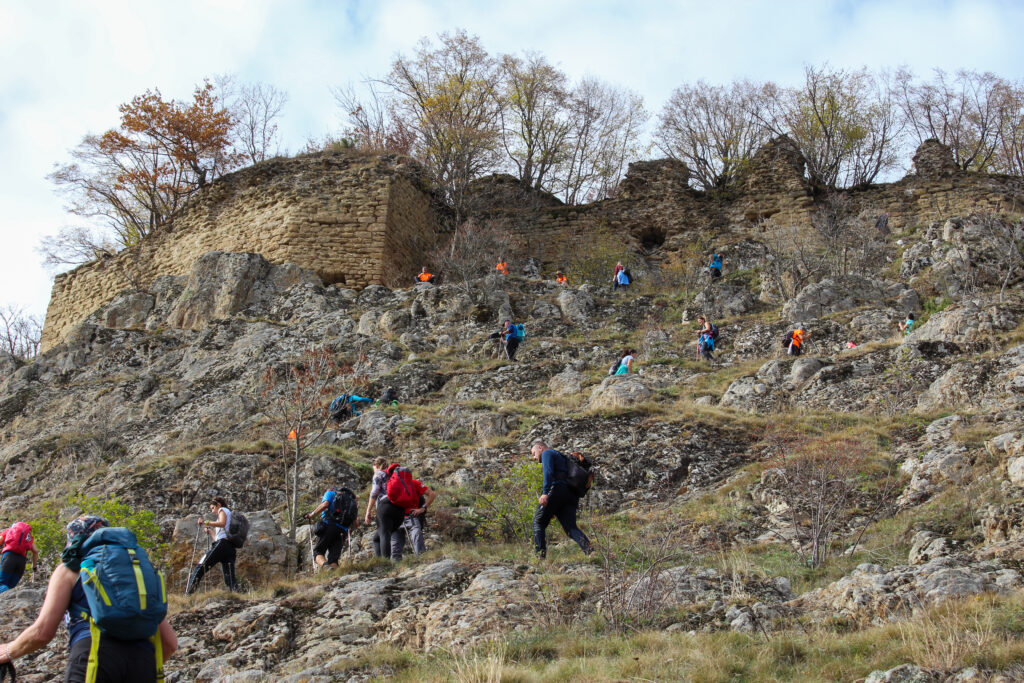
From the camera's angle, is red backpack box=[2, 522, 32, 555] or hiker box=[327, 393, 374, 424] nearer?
red backpack box=[2, 522, 32, 555]

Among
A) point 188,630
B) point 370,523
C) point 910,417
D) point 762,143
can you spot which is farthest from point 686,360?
point 762,143

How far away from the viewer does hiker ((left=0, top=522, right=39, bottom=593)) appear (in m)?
6.90

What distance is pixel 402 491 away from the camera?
730 centimetres

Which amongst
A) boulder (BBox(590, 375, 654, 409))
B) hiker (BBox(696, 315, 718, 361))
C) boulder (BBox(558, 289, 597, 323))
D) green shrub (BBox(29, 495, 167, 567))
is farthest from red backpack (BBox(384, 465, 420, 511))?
boulder (BBox(558, 289, 597, 323))

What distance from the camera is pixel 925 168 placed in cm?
2134

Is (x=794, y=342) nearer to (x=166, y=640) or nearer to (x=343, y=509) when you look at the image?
(x=343, y=509)

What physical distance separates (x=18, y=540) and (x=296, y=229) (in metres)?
12.9

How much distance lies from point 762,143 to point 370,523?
20.5 metres

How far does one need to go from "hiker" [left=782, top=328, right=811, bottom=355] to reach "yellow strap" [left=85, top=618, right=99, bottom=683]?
11661mm

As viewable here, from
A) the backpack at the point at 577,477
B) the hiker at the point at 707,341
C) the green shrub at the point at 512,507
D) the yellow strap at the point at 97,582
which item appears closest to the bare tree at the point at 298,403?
the green shrub at the point at 512,507

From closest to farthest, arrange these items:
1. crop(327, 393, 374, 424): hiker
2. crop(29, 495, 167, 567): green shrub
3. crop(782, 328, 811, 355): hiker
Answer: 1. crop(29, 495, 167, 567): green shrub
2. crop(327, 393, 374, 424): hiker
3. crop(782, 328, 811, 355): hiker

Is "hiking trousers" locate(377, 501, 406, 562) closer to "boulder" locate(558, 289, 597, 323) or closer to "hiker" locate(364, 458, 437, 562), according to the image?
"hiker" locate(364, 458, 437, 562)

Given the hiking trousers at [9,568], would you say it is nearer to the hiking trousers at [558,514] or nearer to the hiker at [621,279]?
the hiking trousers at [558,514]

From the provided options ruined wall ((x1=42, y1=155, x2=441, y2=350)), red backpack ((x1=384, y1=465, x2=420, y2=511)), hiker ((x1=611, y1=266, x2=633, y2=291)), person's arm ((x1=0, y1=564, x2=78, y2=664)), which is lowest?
person's arm ((x1=0, y1=564, x2=78, y2=664))
